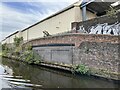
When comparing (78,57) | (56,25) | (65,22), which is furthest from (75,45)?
(56,25)

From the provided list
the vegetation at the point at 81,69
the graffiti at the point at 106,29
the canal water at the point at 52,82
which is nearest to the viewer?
the canal water at the point at 52,82

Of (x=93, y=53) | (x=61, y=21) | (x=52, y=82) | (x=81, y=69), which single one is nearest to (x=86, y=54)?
(x=93, y=53)

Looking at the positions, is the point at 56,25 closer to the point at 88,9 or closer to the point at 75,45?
the point at 88,9

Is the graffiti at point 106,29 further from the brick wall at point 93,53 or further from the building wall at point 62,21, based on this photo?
the building wall at point 62,21

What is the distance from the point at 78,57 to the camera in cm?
1455

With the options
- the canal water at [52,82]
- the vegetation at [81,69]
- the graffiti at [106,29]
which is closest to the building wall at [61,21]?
the graffiti at [106,29]

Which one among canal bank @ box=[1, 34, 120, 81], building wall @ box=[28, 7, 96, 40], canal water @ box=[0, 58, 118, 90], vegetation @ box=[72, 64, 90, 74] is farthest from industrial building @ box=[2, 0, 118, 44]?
canal water @ box=[0, 58, 118, 90]

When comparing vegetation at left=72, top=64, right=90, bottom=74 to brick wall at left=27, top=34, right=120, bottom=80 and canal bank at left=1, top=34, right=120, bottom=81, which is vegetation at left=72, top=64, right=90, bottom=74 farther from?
brick wall at left=27, top=34, right=120, bottom=80

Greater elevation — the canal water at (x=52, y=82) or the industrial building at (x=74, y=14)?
the industrial building at (x=74, y=14)

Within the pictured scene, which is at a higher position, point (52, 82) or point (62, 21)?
point (62, 21)

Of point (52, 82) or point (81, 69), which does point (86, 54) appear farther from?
point (52, 82)

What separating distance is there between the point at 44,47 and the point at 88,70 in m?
10.2

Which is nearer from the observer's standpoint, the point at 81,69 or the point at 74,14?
the point at 81,69

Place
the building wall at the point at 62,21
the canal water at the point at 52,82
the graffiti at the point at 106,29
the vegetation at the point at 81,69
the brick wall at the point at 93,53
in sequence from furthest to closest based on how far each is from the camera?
the building wall at the point at 62,21 → the graffiti at the point at 106,29 → the vegetation at the point at 81,69 → the brick wall at the point at 93,53 → the canal water at the point at 52,82
